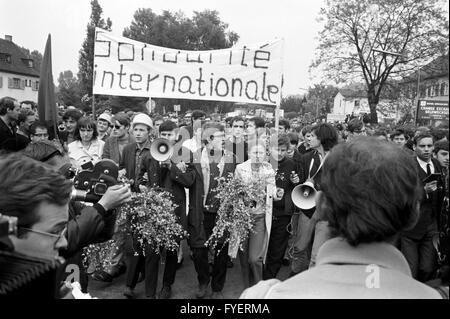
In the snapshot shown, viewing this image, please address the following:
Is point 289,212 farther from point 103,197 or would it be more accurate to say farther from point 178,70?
point 103,197

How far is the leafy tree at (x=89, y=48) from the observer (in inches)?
2274

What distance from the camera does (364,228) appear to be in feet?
4.27

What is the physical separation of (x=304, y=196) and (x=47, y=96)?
2660mm

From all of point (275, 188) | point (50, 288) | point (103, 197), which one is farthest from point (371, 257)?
point (275, 188)

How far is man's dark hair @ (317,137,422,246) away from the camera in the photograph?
4.33 feet

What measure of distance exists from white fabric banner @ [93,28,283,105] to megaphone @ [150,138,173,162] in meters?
1.30

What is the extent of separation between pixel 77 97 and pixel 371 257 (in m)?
50.9

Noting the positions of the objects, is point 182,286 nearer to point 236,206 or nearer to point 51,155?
point 236,206

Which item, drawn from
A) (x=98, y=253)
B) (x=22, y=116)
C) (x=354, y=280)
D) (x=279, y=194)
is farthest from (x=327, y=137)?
(x=22, y=116)

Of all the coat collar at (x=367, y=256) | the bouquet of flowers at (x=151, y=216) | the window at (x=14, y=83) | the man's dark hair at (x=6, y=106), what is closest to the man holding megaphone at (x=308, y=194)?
the bouquet of flowers at (x=151, y=216)

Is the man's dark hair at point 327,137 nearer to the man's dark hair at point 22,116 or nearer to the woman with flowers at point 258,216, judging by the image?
the woman with flowers at point 258,216

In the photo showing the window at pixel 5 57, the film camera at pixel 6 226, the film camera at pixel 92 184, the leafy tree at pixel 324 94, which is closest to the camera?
the film camera at pixel 6 226

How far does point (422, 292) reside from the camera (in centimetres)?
122

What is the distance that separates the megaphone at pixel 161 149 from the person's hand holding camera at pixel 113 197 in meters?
2.04
